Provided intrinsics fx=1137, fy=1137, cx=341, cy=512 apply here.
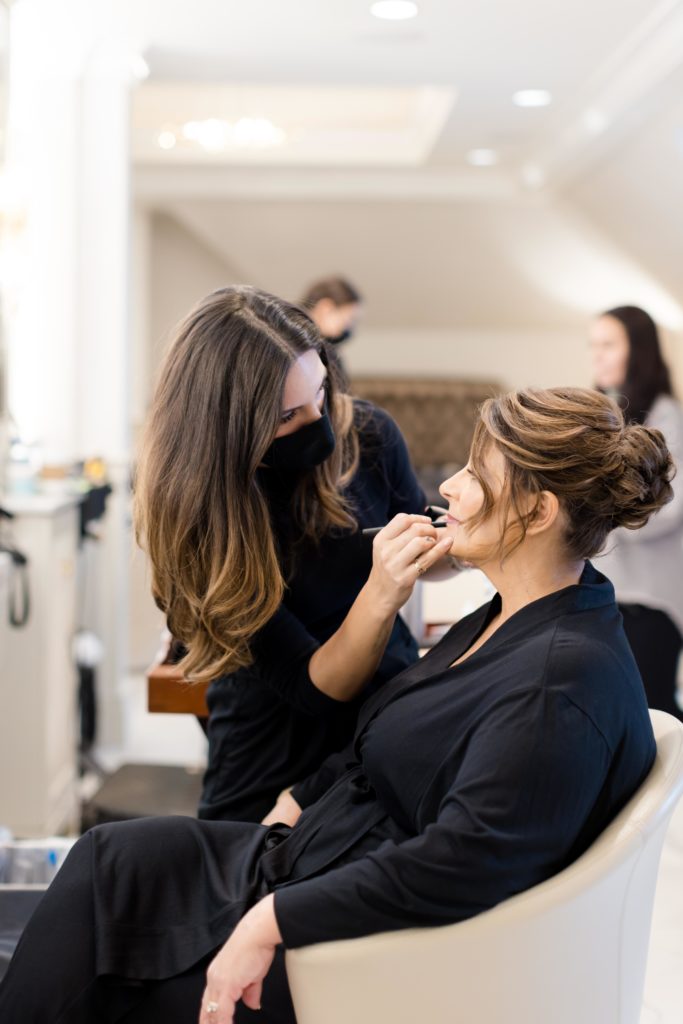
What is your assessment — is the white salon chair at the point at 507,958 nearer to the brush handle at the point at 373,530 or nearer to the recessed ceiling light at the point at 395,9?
the brush handle at the point at 373,530

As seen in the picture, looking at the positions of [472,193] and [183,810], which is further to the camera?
[472,193]

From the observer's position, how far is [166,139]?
18.8 feet

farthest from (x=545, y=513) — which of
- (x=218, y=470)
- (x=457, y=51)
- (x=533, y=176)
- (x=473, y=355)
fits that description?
(x=473, y=355)

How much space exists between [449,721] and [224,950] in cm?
34

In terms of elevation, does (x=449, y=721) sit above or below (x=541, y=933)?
above

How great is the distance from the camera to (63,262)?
3.51 metres

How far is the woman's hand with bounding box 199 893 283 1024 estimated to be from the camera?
1169 mm

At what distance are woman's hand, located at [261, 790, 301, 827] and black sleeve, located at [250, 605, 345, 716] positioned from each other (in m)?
0.13

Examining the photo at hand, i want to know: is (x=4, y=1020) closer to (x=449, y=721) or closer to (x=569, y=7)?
(x=449, y=721)

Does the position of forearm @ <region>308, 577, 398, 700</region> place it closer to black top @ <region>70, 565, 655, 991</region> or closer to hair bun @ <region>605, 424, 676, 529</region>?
black top @ <region>70, 565, 655, 991</region>

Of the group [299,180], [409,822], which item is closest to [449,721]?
[409,822]

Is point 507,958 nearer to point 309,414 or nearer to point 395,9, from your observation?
point 309,414

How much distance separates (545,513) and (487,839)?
381mm

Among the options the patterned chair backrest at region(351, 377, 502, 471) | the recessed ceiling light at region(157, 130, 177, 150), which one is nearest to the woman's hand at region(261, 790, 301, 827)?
the recessed ceiling light at region(157, 130, 177, 150)
